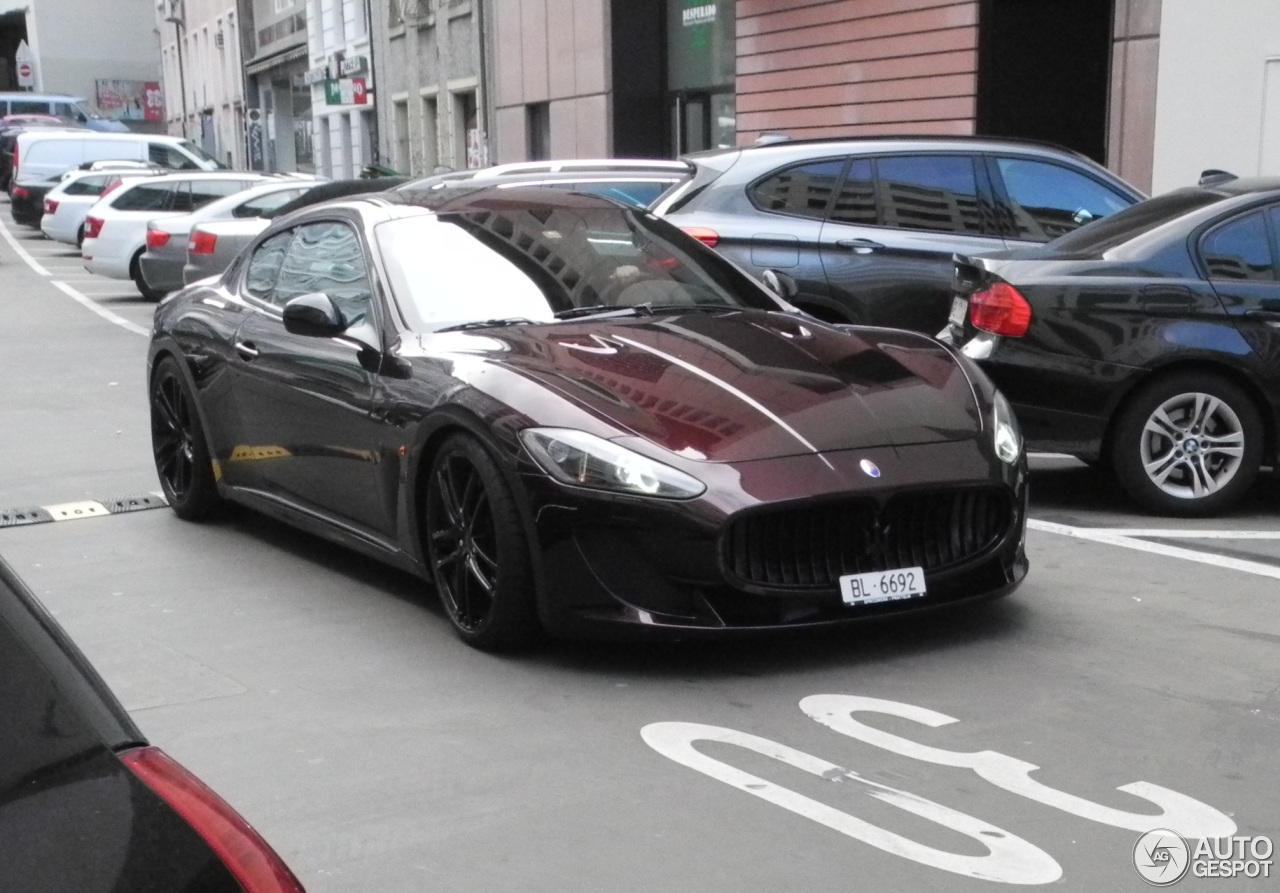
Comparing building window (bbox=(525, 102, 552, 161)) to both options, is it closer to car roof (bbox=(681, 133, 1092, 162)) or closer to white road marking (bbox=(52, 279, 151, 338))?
white road marking (bbox=(52, 279, 151, 338))

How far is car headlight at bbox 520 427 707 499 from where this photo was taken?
199 inches

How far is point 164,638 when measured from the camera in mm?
5992

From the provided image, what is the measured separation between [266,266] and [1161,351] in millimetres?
3801

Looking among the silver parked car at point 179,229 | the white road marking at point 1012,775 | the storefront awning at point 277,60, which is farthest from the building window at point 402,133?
the white road marking at point 1012,775

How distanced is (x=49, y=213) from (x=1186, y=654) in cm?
3052

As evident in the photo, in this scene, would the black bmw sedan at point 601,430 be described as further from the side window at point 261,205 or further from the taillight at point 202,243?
the side window at point 261,205

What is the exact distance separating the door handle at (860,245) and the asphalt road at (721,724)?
2.87 m

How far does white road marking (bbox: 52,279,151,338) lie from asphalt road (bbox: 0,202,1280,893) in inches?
402

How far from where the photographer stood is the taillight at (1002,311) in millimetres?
7762

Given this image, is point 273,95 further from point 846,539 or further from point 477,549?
point 846,539

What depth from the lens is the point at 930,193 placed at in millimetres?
10078

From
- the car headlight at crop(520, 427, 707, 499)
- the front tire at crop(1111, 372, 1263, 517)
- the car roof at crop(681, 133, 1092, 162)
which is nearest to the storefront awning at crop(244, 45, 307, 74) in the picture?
the car roof at crop(681, 133, 1092, 162)

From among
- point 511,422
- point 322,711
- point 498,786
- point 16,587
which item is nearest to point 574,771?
point 498,786

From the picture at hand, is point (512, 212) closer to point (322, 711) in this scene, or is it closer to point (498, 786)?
point (322, 711)
